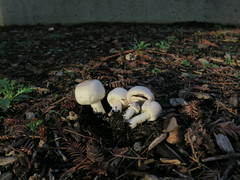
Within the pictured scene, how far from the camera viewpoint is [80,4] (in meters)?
6.27

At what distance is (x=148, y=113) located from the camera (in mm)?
2004

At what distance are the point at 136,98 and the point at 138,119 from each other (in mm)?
210

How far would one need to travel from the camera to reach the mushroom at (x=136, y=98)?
81.0 inches

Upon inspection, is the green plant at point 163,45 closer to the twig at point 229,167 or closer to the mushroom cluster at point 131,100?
the mushroom cluster at point 131,100

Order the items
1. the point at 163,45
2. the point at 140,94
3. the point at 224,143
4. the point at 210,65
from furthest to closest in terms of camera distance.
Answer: the point at 163,45 → the point at 210,65 → the point at 140,94 → the point at 224,143

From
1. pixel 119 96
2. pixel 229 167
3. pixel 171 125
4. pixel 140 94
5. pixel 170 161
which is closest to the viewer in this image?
pixel 229 167

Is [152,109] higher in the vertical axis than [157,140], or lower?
higher

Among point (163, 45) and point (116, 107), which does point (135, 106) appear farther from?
point (163, 45)

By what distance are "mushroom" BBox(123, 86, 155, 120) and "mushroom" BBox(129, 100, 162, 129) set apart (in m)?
0.06

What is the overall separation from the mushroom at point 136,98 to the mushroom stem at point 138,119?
0.23 ft

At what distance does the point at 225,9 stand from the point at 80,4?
4.32m

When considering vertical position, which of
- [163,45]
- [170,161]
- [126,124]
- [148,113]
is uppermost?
[163,45]

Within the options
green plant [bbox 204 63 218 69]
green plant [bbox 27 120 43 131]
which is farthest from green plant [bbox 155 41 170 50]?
green plant [bbox 27 120 43 131]

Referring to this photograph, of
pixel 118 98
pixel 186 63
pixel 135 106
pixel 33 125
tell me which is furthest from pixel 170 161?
pixel 186 63
